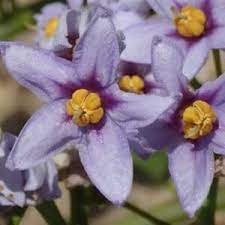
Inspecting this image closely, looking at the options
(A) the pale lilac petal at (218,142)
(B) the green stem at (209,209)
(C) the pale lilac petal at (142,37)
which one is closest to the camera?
(A) the pale lilac petal at (218,142)

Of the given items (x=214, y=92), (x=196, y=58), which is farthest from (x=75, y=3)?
(x=214, y=92)

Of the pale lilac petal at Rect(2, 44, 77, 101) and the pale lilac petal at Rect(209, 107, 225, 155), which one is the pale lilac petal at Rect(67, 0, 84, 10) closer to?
the pale lilac petal at Rect(2, 44, 77, 101)

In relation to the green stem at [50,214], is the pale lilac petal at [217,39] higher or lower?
higher

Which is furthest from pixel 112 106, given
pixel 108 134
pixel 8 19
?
pixel 8 19

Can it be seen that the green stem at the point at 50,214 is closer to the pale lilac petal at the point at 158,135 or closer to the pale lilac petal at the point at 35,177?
the pale lilac petal at the point at 35,177

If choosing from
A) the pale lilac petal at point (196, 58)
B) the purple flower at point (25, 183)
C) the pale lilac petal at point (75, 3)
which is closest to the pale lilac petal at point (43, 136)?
the purple flower at point (25, 183)
